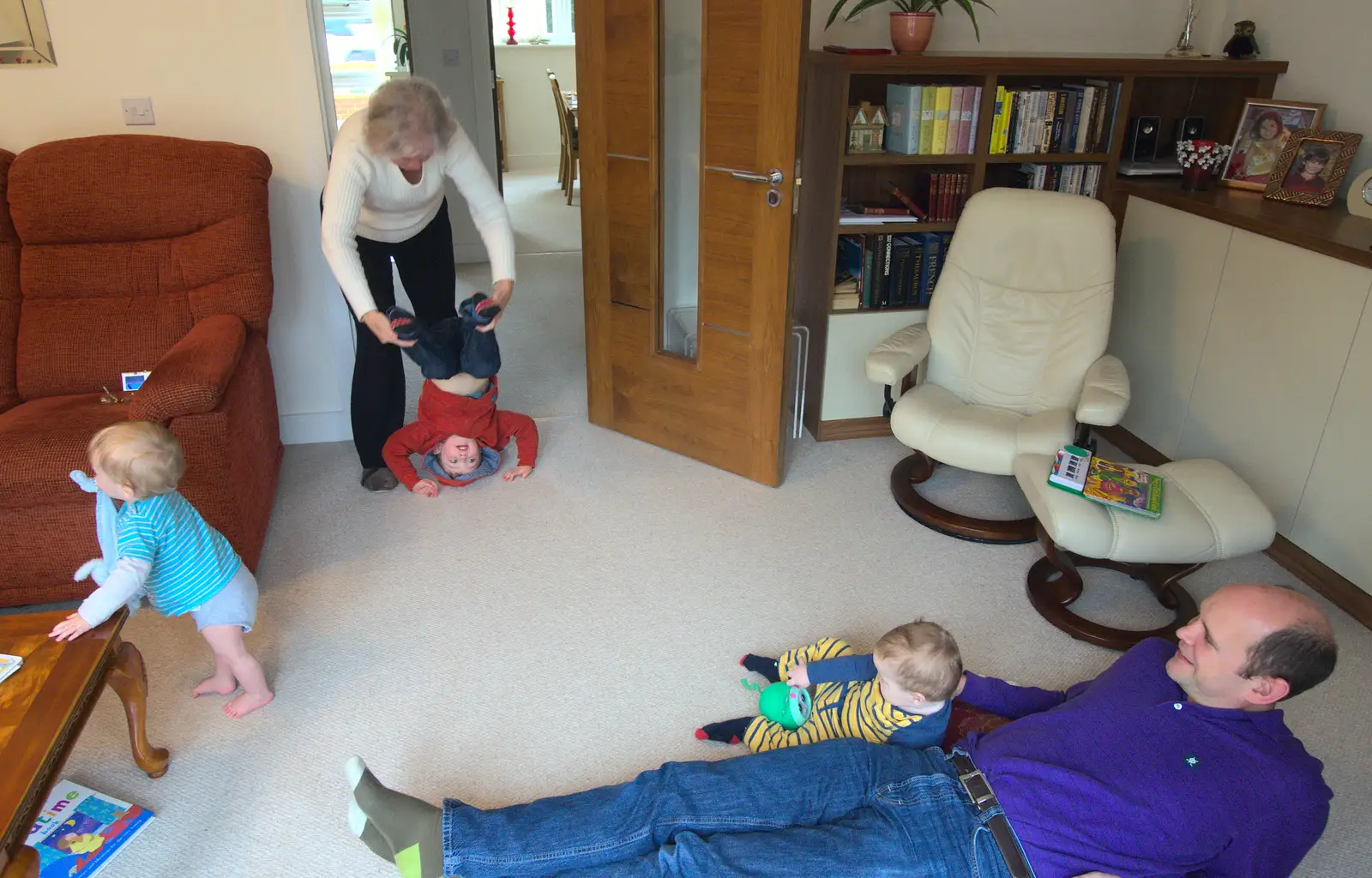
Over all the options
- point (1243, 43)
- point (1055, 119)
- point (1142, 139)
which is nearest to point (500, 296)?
point (1055, 119)

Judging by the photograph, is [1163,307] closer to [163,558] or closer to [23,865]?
[163,558]

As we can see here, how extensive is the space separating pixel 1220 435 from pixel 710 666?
5.93 ft

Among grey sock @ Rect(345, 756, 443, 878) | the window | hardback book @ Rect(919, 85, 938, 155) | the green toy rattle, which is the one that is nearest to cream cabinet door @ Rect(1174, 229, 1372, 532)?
hardback book @ Rect(919, 85, 938, 155)

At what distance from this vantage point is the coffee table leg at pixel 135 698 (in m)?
1.81

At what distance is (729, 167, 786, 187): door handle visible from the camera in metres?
2.75

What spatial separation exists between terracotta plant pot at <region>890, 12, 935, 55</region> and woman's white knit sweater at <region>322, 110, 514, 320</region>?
140 centimetres

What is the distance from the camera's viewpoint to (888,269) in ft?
11.0

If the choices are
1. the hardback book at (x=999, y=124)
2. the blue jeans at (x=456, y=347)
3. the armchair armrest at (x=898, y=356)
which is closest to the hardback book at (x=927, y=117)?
the hardback book at (x=999, y=124)

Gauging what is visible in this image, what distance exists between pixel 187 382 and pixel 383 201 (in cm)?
77

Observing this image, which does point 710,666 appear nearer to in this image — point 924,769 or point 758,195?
point 924,769

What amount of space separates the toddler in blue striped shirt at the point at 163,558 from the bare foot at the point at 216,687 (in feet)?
0.20

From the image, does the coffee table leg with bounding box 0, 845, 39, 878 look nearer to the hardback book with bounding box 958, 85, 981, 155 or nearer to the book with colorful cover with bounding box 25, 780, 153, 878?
the book with colorful cover with bounding box 25, 780, 153, 878

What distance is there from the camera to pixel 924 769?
1650 mm

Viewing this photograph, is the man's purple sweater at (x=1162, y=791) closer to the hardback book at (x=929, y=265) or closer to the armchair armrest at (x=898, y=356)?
the armchair armrest at (x=898, y=356)
